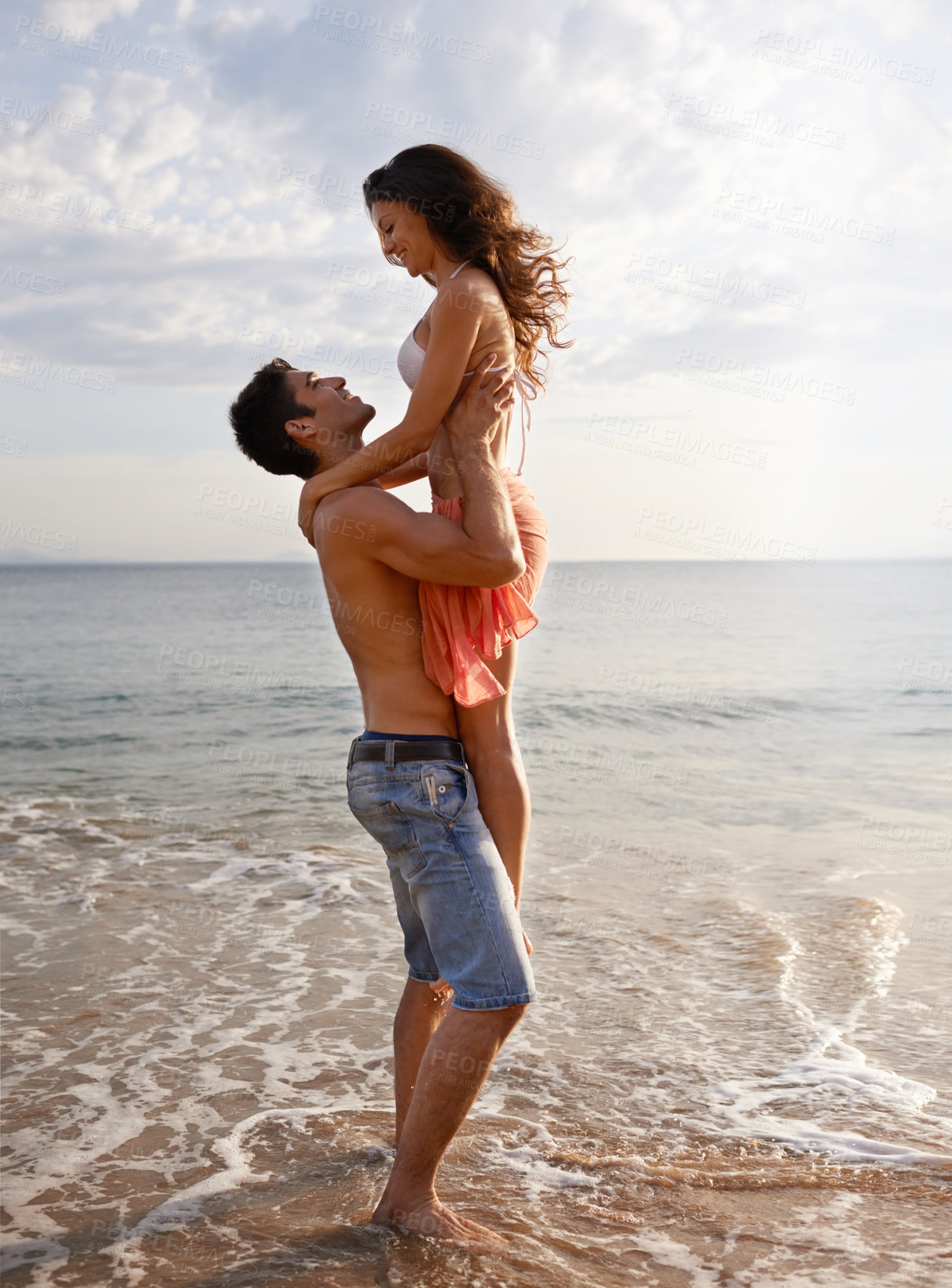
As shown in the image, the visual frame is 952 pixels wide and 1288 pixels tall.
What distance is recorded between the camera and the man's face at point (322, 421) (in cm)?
309

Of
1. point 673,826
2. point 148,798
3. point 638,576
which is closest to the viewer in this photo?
point 673,826

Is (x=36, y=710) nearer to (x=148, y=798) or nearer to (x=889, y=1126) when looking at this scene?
(x=148, y=798)

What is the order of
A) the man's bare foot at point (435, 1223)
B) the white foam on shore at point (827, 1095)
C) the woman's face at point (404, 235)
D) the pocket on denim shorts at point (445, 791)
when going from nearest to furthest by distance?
the pocket on denim shorts at point (445, 791) < the man's bare foot at point (435, 1223) < the woman's face at point (404, 235) < the white foam on shore at point (827, 1095)

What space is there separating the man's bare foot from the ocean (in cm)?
4

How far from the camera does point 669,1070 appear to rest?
4324mm

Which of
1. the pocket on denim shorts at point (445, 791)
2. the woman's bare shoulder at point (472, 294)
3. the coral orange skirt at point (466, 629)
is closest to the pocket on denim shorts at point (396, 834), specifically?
the pocket on denim shorts at point (445, 791)

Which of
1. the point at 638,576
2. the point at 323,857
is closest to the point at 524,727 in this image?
the point at 323,857

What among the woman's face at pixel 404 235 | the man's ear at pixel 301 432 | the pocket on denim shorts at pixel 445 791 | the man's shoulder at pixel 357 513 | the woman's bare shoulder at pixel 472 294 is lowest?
the pocket on denim shorts at pixel 445 791

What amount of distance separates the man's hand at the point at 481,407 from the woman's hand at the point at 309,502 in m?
0.40

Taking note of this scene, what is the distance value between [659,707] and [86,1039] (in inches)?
572

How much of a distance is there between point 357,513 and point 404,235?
0.90 metres

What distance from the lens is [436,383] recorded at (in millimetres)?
2830

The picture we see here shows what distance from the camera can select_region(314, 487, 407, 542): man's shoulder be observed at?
9.02ft

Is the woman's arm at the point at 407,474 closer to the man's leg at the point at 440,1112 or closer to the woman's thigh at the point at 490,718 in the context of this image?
the woman's thigh at the point at 490,718
